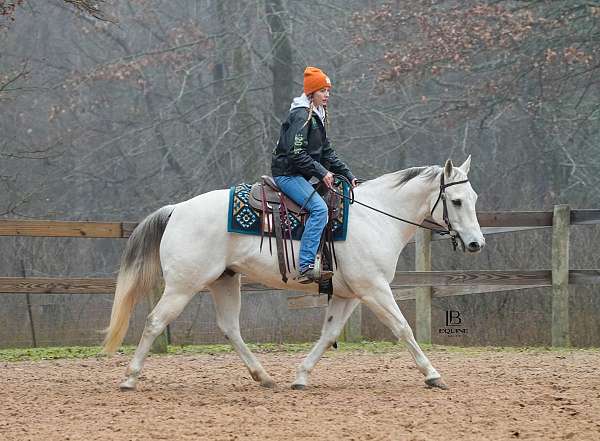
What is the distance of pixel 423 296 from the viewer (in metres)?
11.6

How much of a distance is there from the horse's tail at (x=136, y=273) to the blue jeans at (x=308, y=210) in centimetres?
106

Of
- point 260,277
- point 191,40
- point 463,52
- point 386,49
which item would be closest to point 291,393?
point 260,277

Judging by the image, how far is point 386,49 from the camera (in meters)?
19.8

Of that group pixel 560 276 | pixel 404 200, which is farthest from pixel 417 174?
pixel 560 276

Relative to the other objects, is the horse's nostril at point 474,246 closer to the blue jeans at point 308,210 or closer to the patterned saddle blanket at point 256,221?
the patterned saddle blanket at point 256,221

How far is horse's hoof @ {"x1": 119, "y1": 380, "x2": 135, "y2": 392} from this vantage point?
25.3ft

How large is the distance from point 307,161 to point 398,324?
1476mm

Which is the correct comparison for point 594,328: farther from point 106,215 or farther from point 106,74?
point 106,215

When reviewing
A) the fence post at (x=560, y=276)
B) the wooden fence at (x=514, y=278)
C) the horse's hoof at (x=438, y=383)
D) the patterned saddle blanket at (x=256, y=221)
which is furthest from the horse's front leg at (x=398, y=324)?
the fence post at (x=560, y=276)

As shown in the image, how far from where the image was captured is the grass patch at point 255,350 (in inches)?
426

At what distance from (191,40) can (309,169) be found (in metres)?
15.0

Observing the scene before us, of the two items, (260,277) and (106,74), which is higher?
(106,74)

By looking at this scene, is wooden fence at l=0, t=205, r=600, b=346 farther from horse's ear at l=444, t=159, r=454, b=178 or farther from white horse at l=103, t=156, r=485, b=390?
horse's ear at l=444, t=159, r=454, b=178

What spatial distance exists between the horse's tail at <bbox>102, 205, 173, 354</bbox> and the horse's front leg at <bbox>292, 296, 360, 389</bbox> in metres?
1.46
